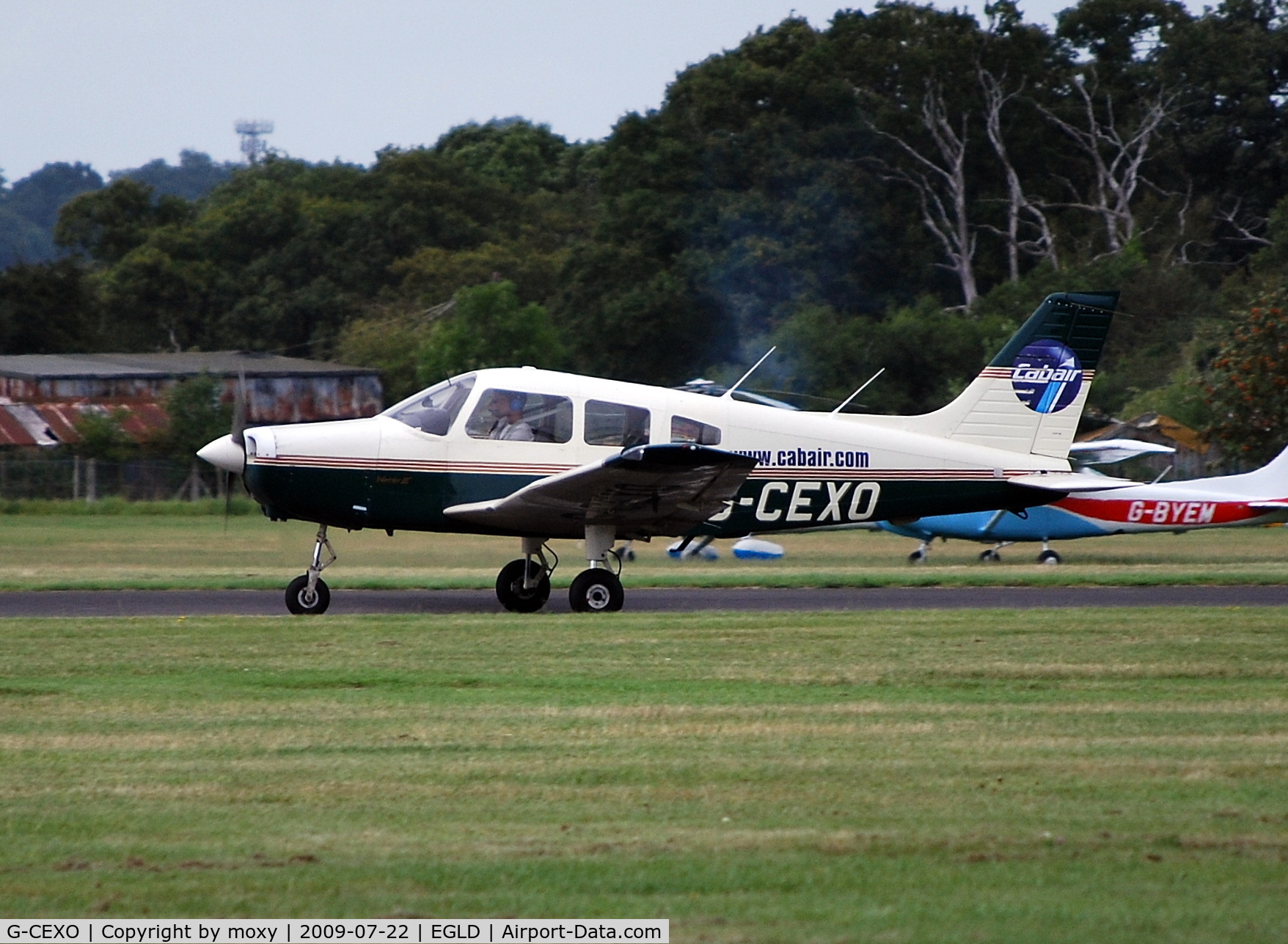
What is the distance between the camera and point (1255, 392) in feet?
106

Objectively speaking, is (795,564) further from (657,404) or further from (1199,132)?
(1199,132)

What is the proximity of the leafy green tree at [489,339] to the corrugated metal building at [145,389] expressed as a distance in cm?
272

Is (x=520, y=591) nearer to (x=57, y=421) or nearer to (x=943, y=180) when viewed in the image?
(x=57, y=421)

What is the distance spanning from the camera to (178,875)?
18.0 feet

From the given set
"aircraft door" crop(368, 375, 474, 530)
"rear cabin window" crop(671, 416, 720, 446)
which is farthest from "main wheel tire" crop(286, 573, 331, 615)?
"rear cabin window" crop(671, 416, 720, 446)

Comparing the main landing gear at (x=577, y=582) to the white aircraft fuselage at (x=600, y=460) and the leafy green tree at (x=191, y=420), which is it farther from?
the leafy green tree at (x=191, y=420)

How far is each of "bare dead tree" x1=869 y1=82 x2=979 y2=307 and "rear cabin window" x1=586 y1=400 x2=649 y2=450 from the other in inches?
1636

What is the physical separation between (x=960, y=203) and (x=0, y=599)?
1739 inches

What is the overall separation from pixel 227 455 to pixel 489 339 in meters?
35.6

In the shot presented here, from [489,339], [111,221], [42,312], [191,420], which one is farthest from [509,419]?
[111,221]

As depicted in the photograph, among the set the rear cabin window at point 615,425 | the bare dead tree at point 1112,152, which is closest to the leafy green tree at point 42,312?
the bare dead tree at point 1112,152

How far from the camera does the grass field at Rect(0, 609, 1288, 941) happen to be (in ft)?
17.1

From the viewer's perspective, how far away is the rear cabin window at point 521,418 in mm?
14570

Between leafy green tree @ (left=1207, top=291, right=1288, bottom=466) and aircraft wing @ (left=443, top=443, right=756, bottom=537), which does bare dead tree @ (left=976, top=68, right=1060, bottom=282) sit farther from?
aircraft wing @ (left=443, top=443, right=756, bottom=537)
